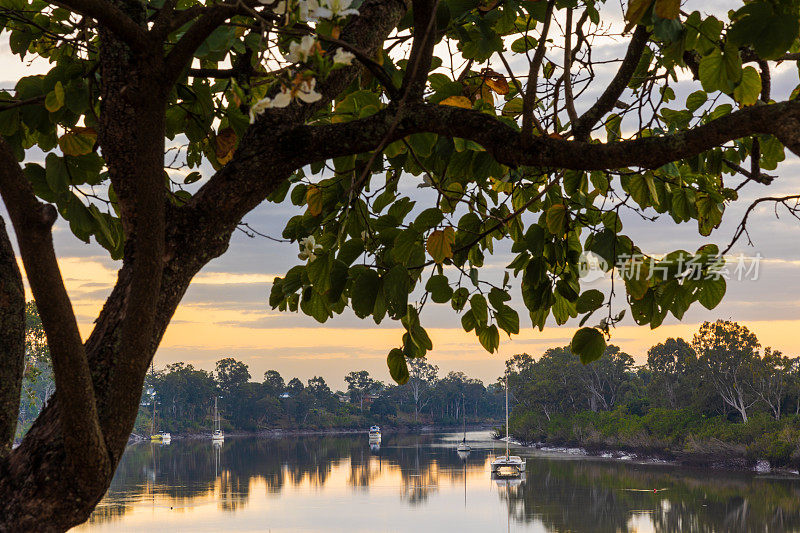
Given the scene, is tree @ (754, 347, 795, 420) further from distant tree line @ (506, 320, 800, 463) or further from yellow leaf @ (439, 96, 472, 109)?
yellow leaf @ (439, 96, 472, 109)

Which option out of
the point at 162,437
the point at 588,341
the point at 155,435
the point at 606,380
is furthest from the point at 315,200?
the point at 155,435

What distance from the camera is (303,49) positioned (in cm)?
115

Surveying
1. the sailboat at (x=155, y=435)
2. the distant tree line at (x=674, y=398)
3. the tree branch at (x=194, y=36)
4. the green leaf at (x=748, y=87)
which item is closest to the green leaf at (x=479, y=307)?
the green leaf at (x=748, y=87)

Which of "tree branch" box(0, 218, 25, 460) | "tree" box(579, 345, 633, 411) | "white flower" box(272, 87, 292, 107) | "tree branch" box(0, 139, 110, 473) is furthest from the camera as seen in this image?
"tree" box(579, 345, 633, 411)

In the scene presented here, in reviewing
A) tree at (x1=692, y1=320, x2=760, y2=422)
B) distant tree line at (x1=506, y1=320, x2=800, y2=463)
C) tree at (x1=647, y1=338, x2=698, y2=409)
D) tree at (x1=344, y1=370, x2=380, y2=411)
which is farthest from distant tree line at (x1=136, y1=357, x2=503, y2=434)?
tree at (x1=692, y1=320, x2=760, y2=422)

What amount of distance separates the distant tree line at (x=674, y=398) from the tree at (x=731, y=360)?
5 centimetres

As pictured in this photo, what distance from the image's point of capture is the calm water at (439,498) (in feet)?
95.5

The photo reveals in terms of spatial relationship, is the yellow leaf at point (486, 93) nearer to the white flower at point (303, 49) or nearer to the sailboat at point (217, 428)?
the white flower at point (303, 49)

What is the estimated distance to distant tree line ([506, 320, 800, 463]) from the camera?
34250 millimetres

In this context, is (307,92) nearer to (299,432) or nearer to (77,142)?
(77,142)

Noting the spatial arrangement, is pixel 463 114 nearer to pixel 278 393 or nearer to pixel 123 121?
pixel 123 121

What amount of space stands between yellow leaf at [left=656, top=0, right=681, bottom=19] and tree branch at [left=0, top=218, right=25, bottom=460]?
1.47 metres

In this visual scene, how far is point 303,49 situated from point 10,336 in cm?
96

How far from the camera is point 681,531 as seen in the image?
26.7 meters
